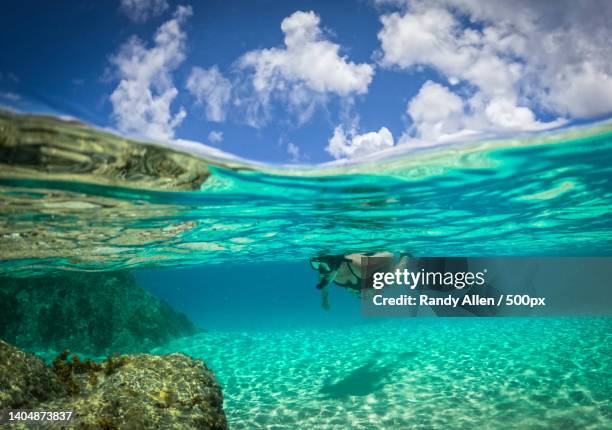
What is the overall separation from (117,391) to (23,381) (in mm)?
1677

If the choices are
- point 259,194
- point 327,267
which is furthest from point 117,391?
point 327,267

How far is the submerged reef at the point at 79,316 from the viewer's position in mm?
21000

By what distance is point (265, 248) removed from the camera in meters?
24.1

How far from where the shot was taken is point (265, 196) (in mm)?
11844

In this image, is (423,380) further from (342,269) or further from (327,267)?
(327,267)

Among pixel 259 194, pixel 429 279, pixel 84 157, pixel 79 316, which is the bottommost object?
pixel 79 316

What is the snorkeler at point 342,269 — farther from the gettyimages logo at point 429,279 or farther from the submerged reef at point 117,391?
the submerged reef at point 117,391

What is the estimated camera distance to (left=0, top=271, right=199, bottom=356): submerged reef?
21000mm

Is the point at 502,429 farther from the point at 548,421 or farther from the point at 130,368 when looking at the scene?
the point at 130,368

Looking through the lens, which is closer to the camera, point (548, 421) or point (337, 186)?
point (548, 421)

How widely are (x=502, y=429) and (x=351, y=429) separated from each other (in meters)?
4.01

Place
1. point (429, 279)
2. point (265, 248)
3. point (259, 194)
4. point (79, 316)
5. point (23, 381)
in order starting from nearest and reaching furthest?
1. point (23, 381)
2. point (259, 194)
3. point (429, 279)
4. point (79, 316)
5. point (265, 248)

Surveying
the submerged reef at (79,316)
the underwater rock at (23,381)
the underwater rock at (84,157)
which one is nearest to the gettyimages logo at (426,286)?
the underwater rock at (84,157)

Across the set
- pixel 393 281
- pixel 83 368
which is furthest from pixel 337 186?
pixel 83 368
